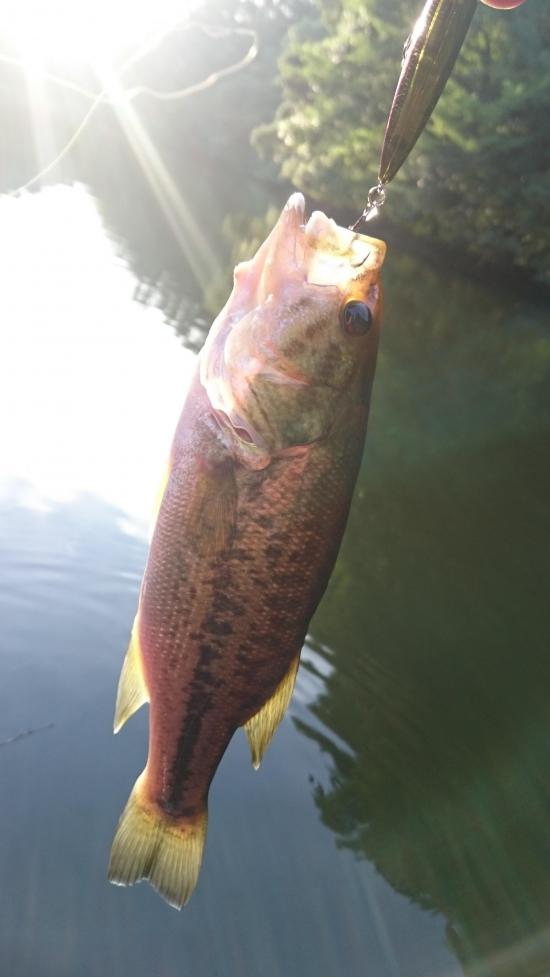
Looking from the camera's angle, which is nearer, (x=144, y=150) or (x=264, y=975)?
(x=264, y=975)

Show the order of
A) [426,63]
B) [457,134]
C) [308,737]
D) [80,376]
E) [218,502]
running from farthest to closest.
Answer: [457,134], [80,376], [308,737], [218,502], [426,63]

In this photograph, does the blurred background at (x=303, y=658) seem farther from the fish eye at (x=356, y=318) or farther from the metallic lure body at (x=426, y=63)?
the metallic lure body at (x=426, y=63)

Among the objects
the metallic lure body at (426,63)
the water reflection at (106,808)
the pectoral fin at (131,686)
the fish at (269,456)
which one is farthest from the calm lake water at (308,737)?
the metallic lure body at (426,63)

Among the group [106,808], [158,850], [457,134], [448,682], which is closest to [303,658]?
[448,682]

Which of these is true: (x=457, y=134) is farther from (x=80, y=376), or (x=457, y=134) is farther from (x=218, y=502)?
(x=218, y=502)

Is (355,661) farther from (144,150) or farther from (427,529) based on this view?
(144,150)

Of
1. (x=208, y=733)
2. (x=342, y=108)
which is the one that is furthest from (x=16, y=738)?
(x=342, y=108)
